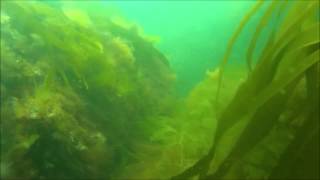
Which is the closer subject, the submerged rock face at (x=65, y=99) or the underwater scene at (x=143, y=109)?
the underwater scene at (x=143, y=109)

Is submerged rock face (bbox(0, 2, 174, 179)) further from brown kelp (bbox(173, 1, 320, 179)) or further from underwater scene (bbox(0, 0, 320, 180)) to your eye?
brown kelp (bbox(173, 1, 320, 179))

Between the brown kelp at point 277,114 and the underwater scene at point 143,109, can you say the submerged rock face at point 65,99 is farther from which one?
the brown kelp at point 277,114

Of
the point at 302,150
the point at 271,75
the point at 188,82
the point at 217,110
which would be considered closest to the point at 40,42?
the point at 217,110

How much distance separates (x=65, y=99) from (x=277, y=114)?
3.60 feet

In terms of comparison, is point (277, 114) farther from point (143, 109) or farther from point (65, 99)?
point (143, 109)

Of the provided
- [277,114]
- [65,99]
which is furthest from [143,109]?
[277,114]

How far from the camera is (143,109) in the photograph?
2.85 m

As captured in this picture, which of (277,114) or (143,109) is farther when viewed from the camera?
(143,109)

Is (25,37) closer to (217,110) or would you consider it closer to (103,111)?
(103,111)

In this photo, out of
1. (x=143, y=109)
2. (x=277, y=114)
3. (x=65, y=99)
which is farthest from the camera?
(x=143, y=109)

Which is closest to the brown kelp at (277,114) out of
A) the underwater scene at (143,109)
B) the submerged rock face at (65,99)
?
the underwater scene at (143,109)

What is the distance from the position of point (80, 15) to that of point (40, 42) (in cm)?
137

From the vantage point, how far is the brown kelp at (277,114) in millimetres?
1670

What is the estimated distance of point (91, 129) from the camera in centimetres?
223
